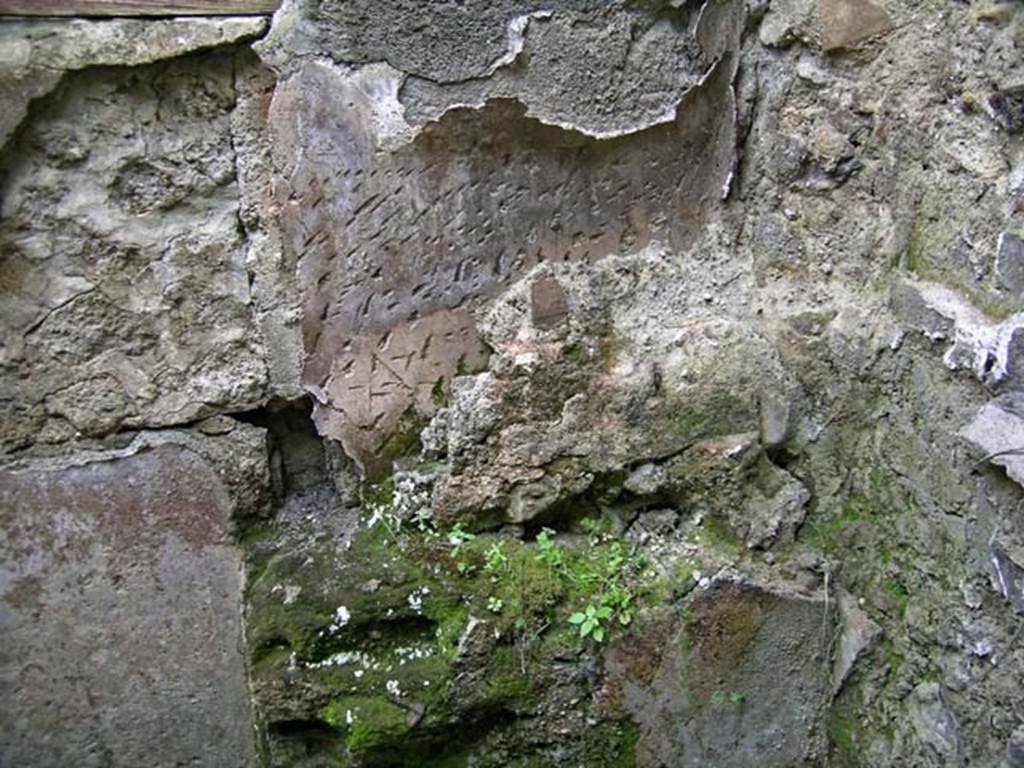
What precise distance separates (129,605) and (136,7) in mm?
1079

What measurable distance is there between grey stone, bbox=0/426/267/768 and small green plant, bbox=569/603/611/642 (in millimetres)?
645

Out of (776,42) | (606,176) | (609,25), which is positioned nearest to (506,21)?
(609,25)

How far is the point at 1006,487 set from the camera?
150 centimetres

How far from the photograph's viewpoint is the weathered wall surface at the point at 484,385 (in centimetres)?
181

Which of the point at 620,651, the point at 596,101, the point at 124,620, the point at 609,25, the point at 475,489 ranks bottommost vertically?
the point at 620,651

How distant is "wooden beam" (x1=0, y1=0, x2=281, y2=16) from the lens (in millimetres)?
1698

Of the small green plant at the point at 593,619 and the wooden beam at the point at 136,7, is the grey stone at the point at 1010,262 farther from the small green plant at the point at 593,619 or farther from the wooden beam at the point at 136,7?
the wooden beam at the point at 136,7

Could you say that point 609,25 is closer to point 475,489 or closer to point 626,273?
point 626,273

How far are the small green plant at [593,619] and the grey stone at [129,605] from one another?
645 millimetres

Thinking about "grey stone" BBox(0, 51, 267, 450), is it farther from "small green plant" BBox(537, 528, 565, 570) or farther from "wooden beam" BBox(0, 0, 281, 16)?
"small green plant" BBox(537, 528, 565, 570)

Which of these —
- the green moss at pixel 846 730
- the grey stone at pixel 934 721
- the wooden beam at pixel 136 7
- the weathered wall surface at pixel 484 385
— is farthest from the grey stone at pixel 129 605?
the grey stone at pixel 934 721

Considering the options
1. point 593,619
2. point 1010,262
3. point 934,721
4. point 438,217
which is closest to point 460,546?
point 593,619

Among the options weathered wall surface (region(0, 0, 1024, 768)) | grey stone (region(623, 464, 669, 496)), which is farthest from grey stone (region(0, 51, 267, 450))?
grey stone (region(623, 464, 669, 496))

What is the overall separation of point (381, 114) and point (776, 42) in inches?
29.1
